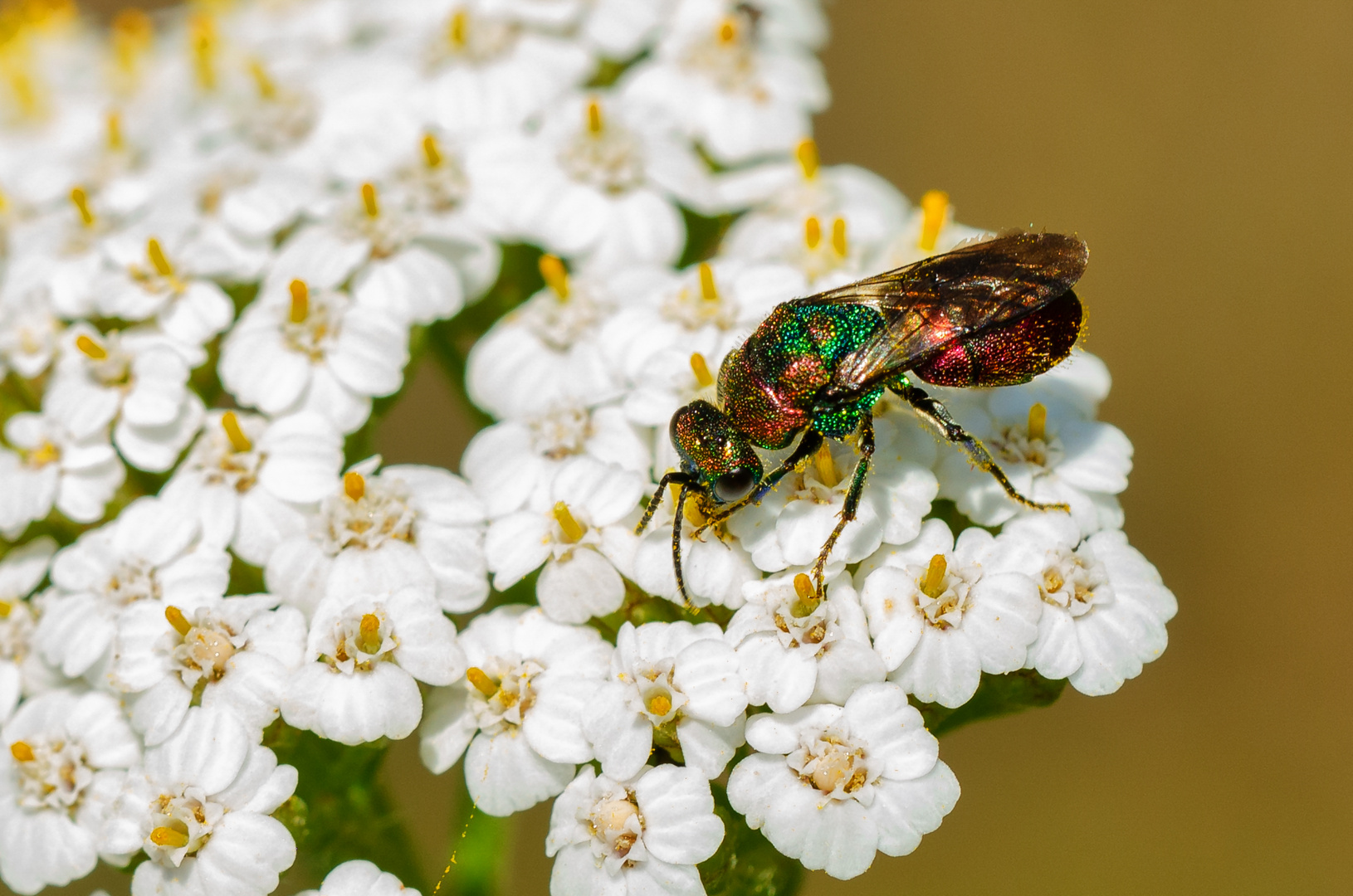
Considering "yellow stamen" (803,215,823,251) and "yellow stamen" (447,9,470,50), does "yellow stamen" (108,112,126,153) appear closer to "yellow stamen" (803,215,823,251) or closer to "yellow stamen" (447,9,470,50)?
"yellow stamen" (447,9,470,50)

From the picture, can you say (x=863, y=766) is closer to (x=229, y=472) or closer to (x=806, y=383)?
(x=806, y=383)

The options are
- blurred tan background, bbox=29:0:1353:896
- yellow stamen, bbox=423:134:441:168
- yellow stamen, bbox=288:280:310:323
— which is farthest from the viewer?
blurred tan background, bbox=29:0:1353:896

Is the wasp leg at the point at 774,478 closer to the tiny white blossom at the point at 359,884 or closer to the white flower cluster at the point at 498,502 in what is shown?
the white flower cluster at the point at 498,502

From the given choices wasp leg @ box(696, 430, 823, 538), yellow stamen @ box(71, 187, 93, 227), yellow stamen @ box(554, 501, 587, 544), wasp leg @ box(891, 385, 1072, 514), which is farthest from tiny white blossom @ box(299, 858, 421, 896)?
yellow stamen @ box(71, 187, 93, 227)

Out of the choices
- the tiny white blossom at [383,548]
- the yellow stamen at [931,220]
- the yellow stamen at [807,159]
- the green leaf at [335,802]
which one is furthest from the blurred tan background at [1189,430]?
the tiny white blossom at [383,548]

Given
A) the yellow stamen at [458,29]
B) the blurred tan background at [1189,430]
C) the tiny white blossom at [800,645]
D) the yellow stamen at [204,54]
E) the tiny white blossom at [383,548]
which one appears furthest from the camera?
the blurred tan background at [1189,430]

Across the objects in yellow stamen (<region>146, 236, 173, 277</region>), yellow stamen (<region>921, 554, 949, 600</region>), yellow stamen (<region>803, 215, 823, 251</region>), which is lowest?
yellow stamen (<region>146, 236, 173, 277</region>)

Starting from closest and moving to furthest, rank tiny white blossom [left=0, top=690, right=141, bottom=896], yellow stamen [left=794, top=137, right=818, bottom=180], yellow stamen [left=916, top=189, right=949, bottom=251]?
1. tiny white blossom [left=0, top=690, right=141, bottom=896]
2. yellow stamen [left=916, top=189, right=949, bottom=251]
3. yellow stamen [left=794, top=137, right=818, bottom=180]

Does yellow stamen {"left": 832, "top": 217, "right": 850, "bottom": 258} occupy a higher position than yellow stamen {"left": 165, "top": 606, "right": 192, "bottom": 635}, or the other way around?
yellow stamen {"left": 832, "top": 217, "right": 850, "bottom": 258}
